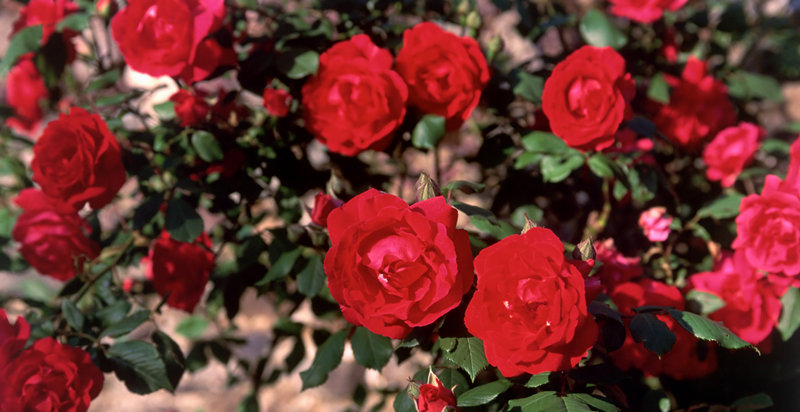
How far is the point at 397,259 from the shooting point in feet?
2.39

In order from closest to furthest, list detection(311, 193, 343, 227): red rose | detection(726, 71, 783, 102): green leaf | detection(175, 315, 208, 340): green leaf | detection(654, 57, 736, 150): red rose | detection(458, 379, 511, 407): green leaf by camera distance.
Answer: detection(458, 379, 511, 407): green leaf → detection(311, 193, 343, 227): red rose → detection(654, 57, 736, 150): red rose → detection(726, 71, 783, 102): green leaf → detection(175, 315, 208, 340): green leaf

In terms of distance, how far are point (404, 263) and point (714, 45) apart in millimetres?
1204

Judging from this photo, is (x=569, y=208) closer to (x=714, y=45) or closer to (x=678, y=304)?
(x=678, y=304)

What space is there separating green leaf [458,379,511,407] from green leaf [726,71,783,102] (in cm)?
105

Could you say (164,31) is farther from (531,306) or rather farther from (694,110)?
(694,110)

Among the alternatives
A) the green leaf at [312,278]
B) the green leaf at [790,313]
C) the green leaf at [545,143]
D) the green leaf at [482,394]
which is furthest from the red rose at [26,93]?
the green leaf at [790,313]

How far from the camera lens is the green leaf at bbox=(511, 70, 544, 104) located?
1.12 m

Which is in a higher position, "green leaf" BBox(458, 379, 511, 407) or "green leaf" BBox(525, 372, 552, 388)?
"green leaf" BBox(525, 372, 552, 388)

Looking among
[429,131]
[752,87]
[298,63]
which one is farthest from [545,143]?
[752,87]

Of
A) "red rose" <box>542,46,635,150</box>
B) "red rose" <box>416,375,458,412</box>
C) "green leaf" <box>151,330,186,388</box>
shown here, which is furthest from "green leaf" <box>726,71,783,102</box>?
"green leaf" <box>151,330,186,388</box>

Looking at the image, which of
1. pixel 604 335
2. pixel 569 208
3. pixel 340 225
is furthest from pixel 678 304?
pixel 340 225

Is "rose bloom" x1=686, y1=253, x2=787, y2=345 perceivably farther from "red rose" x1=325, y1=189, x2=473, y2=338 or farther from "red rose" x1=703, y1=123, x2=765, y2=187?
"red rose" x1=325, y1=189, x2=473, y2=338

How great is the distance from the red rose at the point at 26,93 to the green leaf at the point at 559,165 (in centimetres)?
115

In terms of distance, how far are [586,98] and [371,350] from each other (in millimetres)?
527
